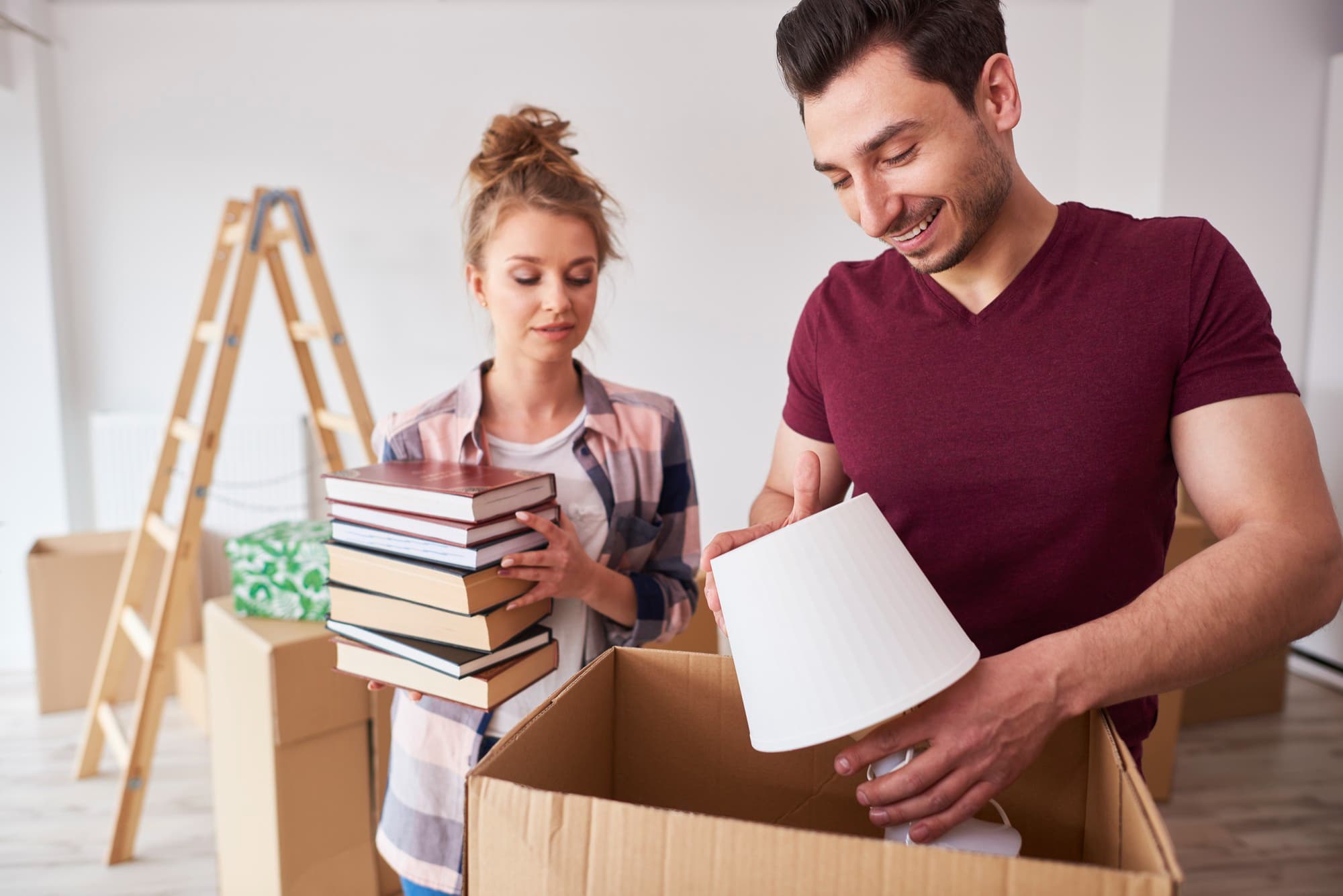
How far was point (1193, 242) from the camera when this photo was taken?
2.92 ft

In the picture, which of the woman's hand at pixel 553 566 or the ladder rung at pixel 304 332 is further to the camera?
the ladder rung at pixel 304 332

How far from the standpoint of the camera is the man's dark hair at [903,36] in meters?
0.83

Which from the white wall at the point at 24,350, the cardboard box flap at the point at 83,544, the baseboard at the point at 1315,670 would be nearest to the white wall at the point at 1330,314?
the baseboard at the point at 1315,670

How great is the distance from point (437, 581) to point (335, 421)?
1.61 m

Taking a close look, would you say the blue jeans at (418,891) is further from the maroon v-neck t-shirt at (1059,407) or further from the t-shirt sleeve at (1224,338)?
the t-shirt sleeve at (1224,338)

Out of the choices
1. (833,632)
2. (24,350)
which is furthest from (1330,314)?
(24,350)

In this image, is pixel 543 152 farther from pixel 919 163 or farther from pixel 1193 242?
pixel 1193 242

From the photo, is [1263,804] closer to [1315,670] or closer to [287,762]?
[1315,670]

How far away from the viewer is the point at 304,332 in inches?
96.6

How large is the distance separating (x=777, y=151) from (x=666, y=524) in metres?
2.54

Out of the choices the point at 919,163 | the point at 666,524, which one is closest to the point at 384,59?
the point at 666,524

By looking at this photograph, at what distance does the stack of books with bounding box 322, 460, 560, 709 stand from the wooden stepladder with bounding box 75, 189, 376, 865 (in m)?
1.20

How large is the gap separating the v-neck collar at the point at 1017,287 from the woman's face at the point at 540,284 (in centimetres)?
56

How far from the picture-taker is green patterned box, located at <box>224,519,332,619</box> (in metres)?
2.01
